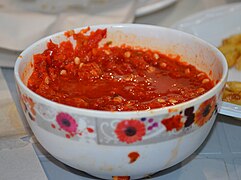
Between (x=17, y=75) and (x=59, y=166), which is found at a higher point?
(x=17, y=75)

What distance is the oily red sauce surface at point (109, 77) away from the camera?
1062mm

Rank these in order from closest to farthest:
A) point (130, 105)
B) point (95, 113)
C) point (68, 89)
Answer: point (95, 113) → point (130, 105) → point (68, 89)

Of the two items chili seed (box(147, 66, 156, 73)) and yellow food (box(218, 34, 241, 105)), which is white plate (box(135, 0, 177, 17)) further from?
chili seed (box(147, 66, 156, 73))

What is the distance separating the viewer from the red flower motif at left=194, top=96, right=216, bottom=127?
0.97m

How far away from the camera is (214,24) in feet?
5.75

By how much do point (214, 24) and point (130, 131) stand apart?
96cm

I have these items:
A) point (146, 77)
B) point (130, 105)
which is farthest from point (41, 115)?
point (146, 77)

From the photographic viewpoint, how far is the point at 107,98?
41.8 inches

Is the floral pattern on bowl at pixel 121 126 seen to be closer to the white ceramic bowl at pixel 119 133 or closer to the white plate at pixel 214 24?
the white ceramic bowl at pixel 119 133

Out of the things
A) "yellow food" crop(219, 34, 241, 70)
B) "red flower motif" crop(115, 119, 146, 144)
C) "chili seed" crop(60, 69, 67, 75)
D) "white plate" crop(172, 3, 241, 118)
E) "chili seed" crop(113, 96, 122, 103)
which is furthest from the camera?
"white plate" crop(172, 3, 241, 118)

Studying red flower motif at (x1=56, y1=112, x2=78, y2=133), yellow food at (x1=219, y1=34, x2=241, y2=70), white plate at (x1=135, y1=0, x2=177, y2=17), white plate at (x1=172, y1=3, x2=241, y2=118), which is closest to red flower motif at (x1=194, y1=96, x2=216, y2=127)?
red flower motif at (x1=56, y1=112, x2=78, y2=133)

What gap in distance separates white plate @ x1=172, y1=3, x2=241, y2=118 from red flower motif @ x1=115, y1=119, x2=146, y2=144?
2.67 ft

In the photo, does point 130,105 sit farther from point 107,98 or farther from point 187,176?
point 187,176

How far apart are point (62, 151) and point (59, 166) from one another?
0.56 feet
